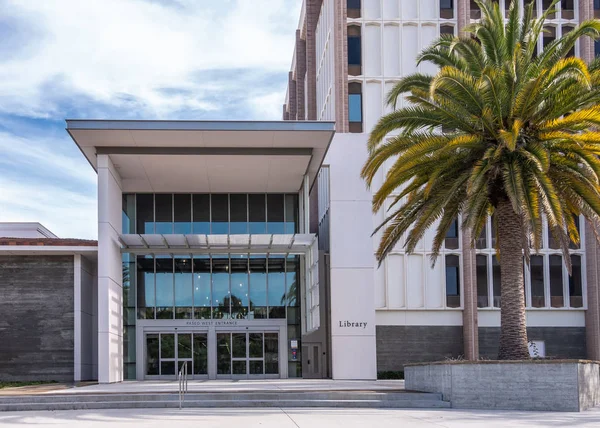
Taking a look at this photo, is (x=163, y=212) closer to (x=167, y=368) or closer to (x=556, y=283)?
(x=167, y=368)

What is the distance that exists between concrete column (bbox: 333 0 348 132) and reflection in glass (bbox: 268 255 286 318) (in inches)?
278

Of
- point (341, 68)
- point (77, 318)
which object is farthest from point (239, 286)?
point (341, 68)

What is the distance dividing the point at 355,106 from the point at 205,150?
1100cm

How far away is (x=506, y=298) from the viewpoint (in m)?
21.2

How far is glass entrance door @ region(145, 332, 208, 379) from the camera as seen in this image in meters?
35.9

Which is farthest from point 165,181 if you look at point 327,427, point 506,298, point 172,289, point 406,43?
point 327,427

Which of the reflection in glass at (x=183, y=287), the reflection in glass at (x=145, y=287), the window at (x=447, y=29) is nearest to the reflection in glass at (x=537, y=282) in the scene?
the window at (x=447, y=29)

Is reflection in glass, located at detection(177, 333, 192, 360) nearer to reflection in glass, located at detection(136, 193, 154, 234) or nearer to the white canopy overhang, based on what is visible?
the white canopy overhang

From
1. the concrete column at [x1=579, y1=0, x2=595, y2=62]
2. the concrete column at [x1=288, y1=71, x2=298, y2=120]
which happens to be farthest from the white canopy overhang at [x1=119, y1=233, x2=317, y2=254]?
the concrete column at [x1=288, y1=71, x2=298, y2=120]

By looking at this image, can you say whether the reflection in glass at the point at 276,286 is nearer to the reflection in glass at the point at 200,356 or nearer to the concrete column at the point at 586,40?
the reflection in glass at the point at 200,356

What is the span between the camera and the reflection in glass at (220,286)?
121 ft

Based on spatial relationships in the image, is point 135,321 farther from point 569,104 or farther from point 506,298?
point 569,104

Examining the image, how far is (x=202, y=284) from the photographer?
37.0m

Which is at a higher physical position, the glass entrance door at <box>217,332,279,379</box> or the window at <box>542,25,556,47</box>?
the window at <box>542,25,556,47</box>
